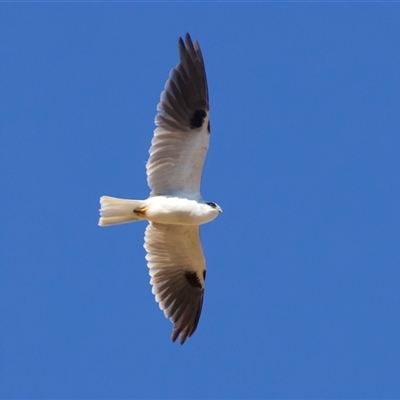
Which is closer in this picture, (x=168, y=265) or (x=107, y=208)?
(x=107, y=208)

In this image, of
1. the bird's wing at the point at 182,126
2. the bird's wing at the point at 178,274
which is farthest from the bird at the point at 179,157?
the bird's wing at the point at 178,274

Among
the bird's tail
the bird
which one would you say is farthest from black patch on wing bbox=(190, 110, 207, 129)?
the bird's tail

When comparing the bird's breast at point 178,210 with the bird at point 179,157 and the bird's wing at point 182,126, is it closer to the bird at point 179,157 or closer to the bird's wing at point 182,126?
the bird at point 179,157

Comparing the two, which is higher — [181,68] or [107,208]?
[181,68]

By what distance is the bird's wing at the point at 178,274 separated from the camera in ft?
56.3

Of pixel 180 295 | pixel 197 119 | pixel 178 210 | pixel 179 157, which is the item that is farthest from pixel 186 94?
pixel 180 295

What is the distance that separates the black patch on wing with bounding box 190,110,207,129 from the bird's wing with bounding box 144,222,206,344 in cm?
161

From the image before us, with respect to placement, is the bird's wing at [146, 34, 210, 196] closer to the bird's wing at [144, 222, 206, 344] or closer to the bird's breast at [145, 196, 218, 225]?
the bird's breast at [145, 196, 218, 225]

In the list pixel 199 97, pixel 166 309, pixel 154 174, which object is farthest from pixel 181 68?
pixel 166 309

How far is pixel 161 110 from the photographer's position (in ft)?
53.3

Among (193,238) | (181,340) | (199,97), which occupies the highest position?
(199,97)

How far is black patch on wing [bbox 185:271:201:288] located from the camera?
17.6 metres

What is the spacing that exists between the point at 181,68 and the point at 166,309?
3.61 m

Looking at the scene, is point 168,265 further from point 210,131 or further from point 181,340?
point 210,131
